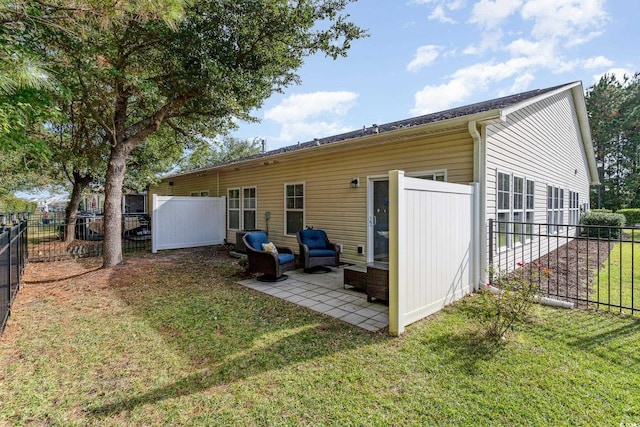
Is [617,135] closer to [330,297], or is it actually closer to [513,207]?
[513,207]

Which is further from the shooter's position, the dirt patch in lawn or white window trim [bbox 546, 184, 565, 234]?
white window trim [bbox 546, 184, 565, 234]

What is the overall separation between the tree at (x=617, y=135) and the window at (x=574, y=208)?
1651cm

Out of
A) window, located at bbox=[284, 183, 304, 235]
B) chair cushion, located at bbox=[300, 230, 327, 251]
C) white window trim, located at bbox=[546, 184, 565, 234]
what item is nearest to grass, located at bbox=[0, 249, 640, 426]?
chair cushion, located at bbox=[300, 230, 327, 251]

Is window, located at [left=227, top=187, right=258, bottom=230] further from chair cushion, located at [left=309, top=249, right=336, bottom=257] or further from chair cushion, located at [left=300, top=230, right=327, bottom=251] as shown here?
chair cushion, located at [left=309, top=249, right=336, bottom=257]

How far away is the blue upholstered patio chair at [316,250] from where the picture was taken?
688 cm

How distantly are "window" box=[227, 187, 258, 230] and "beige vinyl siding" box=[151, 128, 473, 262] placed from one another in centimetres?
30

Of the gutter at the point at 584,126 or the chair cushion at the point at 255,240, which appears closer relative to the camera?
the chair cushion at the point at 255,240

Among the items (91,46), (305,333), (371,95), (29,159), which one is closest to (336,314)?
(305,333)

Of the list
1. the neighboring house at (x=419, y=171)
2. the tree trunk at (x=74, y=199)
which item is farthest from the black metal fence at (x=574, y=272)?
the tree trunk at (x=74, y=199)

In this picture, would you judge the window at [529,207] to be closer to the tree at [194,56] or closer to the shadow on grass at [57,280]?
the tree at [194,56]

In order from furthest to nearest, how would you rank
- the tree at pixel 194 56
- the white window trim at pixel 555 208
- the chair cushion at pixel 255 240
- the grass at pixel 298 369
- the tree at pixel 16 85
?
the white window trim at pixel 555 208, the chair cushion at pixel 255 240, the tree at pixel 194 56, the tree at pixel 16 85, the grass at pixel 298 369

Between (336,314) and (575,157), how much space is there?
13.9 m

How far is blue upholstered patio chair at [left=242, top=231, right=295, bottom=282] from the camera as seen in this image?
620 cm

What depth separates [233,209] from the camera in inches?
464
